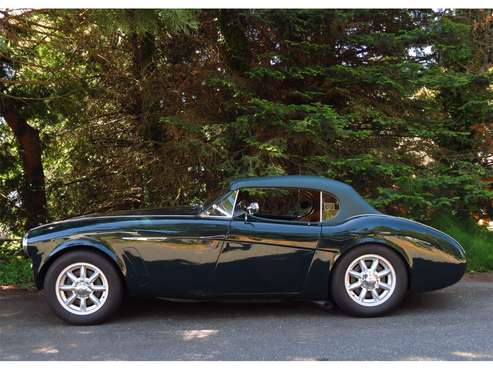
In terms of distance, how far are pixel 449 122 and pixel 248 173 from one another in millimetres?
3597

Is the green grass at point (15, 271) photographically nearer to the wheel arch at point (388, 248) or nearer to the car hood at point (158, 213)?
the car hood at point (158, 213)

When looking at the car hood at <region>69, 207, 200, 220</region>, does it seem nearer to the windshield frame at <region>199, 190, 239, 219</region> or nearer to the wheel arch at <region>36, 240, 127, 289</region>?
the windshield frame at <region>199, 190, 239, 219</region>

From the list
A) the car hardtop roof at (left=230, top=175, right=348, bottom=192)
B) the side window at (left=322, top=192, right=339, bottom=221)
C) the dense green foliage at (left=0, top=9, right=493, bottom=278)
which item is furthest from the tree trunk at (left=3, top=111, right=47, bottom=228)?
the side window at (left=322, top=192, right=339, bottom=221)

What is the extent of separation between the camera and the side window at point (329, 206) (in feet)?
15.9

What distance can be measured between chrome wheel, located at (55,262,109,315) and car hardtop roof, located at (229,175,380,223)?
1.51 m

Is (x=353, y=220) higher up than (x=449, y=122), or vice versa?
(x=449, y=122)

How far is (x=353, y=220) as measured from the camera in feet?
15.7

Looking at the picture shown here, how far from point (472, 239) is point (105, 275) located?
5.57 m

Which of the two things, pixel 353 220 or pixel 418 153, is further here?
pixel 418 153

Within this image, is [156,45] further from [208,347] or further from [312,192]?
[208,347]

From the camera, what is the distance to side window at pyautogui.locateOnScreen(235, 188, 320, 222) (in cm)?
494

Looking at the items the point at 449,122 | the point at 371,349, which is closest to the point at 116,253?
the point at 371,349

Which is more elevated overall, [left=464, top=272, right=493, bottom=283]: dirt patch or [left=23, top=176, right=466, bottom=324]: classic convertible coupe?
[left=23, top=176, right=466, bottom=324]: classic convertible coupe

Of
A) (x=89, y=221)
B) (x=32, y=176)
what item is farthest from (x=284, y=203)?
(x=32, y=176)
